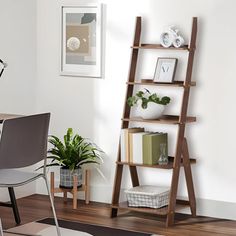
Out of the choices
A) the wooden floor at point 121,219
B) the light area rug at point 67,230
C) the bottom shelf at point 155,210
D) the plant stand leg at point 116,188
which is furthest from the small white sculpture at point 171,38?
the light area rug at point 67,230

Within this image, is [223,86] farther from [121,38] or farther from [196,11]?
[121,38]

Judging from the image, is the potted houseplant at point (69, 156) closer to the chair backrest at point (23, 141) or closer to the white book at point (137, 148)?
the white book at point (137, 148)

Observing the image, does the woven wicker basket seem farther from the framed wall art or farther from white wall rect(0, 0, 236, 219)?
the framed wall art

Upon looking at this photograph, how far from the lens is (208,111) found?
521 centimetres

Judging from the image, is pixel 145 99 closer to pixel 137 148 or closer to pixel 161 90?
pixel 161 90

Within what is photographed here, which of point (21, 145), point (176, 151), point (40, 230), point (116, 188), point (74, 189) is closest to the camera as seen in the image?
point (21, 145)

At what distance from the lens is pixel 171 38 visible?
515 centimetres

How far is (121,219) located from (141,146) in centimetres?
57

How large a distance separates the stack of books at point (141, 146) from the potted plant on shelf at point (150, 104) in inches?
6.0

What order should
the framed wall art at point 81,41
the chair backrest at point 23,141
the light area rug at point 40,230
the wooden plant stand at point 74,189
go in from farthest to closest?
the framed wall art at point 81,41 < the wooden plant stand at point 74,189 < the light area rug at point 40,230 < the chair backrest at point 23,141

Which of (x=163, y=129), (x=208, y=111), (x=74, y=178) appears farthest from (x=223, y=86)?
(x=74, y=178)

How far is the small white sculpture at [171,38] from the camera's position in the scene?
202 inches

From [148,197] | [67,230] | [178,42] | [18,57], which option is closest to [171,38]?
[178,42]

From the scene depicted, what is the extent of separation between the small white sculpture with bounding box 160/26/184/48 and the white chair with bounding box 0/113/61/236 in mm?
1351
